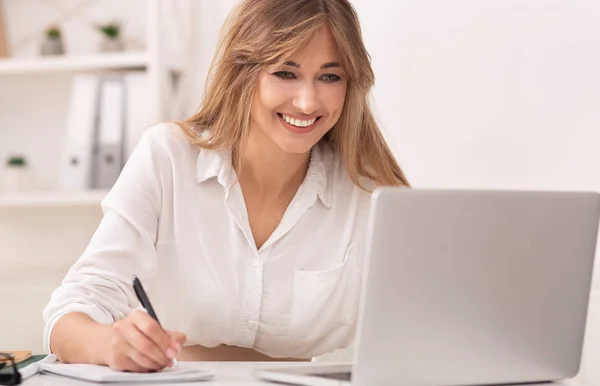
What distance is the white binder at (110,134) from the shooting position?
2.46 meters

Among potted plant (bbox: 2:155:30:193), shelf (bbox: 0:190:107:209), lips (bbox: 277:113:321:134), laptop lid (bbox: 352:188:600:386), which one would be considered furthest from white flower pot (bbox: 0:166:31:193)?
laptop lid (bbox: 352:188:600:386)

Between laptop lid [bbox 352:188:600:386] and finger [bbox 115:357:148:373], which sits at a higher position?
laptop lid [bbox 352:188:600:386]

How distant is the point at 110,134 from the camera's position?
2457mm

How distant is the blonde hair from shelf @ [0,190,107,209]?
79 cm

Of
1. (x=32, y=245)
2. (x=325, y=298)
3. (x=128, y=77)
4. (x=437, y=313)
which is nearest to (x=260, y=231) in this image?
(x=325, y=298)

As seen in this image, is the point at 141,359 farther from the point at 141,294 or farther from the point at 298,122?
the point at 298,122

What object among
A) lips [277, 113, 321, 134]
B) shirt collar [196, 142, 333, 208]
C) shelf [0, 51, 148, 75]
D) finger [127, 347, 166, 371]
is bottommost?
finger [127, 347, 166, 371]

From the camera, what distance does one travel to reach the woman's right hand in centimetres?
109

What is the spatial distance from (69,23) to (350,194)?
4.46 ft

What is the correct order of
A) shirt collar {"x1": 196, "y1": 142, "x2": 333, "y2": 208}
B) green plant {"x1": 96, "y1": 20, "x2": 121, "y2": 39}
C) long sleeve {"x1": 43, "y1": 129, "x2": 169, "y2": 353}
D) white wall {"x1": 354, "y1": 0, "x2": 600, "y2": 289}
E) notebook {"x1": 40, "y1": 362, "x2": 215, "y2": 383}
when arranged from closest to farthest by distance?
notebook {"x1": 40, "y1": 362, "x2": 215, "y2": 383}
long sleeve {"x1": 43, "y1": 129, "x2": 169, "y2": 353}
shirt collar {"x1": 196, "y1": 142, "x2": 333, "y2": 208}
white wall {"x1": 354, "y1": 0, "x2": 600, "y2": 289}
green plant {"x1": 96, "y1": 20, "x2": 121, "y2": 39}

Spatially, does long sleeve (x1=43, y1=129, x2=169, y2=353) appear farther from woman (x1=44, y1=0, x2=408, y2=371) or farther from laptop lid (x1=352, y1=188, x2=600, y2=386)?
laptop lid (x1=352, y1=188, x2=600, y2=386)

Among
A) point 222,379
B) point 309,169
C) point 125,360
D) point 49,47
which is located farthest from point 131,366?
point 49,47

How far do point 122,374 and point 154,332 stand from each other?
A: 7cm

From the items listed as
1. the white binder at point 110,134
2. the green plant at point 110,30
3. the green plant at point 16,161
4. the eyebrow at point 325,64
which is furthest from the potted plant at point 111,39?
the eyebrow at point 325,64
